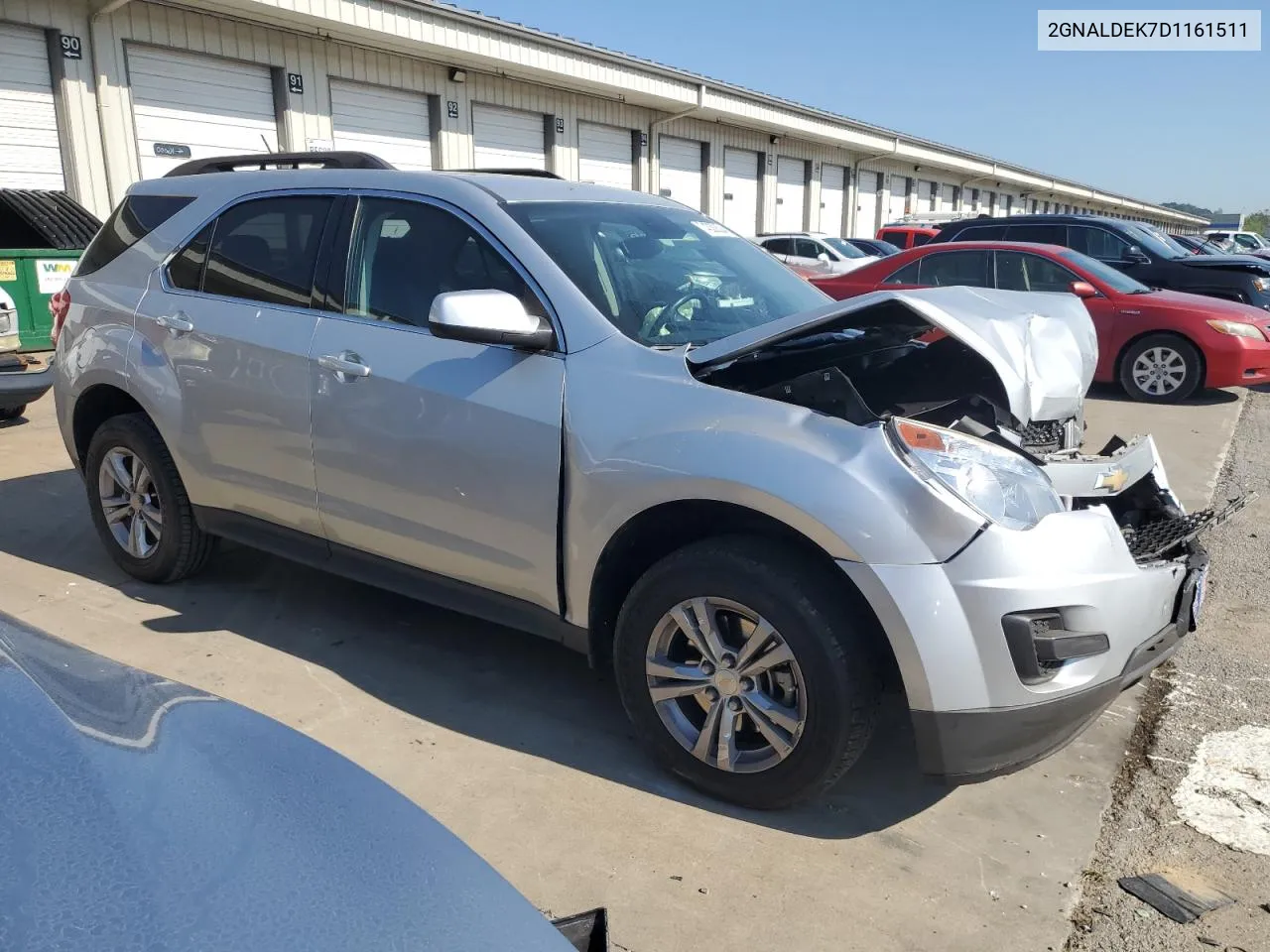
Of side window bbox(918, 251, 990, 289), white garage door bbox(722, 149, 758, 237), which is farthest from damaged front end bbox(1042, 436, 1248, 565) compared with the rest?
white garage door bbox(722, 149, 758, 237)

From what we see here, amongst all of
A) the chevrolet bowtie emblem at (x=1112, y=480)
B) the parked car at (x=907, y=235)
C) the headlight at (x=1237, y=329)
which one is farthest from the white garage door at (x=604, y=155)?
the chevrolet bowtie emblem at (x=1112, y=480)

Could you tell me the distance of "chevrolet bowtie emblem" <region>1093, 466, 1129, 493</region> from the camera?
2.86 meters

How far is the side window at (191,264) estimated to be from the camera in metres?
4.07

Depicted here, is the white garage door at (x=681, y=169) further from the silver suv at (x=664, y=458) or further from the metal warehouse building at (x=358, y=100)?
the silver suv at (x=664, y=458)

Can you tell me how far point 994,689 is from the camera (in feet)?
7.97

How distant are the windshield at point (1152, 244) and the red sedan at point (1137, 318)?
2.44 metres

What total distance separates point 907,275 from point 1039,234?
10.3 feet

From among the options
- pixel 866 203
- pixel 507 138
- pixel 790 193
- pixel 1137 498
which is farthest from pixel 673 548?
pixel 866 203

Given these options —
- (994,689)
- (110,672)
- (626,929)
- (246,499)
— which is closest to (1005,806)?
(994,689)

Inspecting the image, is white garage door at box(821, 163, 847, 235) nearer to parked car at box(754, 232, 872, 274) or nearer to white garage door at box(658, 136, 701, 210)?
white garage door at box(658, 136, 701, 210)

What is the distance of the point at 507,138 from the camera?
18766 millimetres

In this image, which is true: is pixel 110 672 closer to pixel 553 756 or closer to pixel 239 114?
pixel 553 756

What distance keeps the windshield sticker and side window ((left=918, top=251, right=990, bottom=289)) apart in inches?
272

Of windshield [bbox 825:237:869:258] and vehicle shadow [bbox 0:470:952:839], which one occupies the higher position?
windshield [bbox 825:237:869:258]
